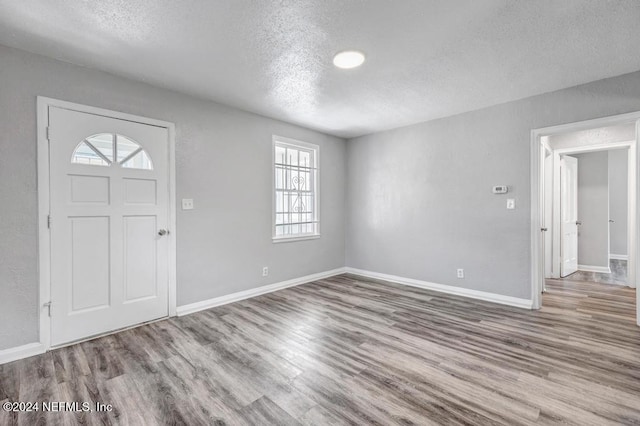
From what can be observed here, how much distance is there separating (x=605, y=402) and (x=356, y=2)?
9.73 feet

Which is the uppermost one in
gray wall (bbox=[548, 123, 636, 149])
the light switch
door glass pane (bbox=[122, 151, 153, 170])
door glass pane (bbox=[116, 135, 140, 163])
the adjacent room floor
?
gray wall (bbox=[548, 123, 636, 149])

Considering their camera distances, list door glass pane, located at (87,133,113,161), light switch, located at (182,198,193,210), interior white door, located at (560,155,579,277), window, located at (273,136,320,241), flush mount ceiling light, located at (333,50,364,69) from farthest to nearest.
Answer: interior white door, located at (560,155,579,277) → window, located at (273,136,320,241) → light switch, located at (182,198,193,210) → door glass pane, located at (87,133,113,161) → flush mount ceiling light, located at (333,50,364,69)

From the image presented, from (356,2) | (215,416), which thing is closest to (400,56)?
(356,2)

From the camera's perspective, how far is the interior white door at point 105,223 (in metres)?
2.56

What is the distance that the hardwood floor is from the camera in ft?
5.64

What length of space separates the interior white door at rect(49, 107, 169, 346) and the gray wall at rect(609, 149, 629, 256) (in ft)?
29.4

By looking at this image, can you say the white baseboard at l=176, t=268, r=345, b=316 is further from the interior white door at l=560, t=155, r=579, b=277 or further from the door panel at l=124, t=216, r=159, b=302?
the interior white door at l=560, t=155, r=579, b=277

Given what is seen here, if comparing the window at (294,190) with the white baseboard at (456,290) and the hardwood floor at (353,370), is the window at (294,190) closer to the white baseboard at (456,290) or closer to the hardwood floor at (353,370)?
the white baseboard at (456,290)

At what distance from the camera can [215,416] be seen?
5.59 ft

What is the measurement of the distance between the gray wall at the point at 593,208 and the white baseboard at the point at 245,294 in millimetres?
4939

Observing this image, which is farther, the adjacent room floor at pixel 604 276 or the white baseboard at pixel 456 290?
the adjacent room floor at pixel 604 276

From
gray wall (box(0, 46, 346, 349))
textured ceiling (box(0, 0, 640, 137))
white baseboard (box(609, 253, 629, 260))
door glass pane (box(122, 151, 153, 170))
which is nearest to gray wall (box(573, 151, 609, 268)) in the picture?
white baseboard (box(609, 253, 629, 260))

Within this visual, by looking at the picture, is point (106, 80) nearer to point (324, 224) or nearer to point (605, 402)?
point (324, 224)

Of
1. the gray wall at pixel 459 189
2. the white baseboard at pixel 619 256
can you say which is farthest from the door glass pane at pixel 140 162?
the white baseboard at pixel 619 256
